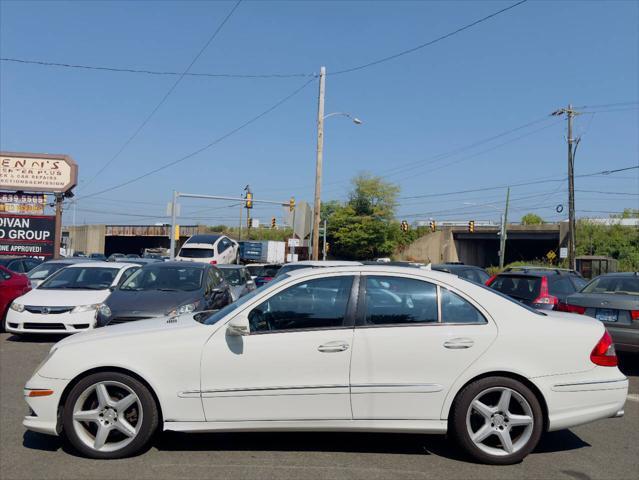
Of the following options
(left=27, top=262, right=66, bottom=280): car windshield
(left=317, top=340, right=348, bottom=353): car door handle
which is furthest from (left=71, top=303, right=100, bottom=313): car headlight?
(left=317, top=340, right=348, bottom=353): car door handle

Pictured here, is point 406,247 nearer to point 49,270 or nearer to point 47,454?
point 49,270

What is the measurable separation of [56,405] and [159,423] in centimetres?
82

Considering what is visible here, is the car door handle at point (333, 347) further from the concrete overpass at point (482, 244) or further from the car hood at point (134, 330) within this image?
the concrete overpass at point (482, 244)

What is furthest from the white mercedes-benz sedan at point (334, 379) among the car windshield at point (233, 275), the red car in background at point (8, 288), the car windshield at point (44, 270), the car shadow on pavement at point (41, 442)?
the car windshield at point (233, 275)

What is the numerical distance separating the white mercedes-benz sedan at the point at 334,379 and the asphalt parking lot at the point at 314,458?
0.22 meters

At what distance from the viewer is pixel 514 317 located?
15.8 ft

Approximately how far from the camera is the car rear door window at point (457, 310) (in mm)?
4812

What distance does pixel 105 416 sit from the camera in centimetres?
462

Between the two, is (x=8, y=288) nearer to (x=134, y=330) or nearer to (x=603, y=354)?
(x=134, y=330)

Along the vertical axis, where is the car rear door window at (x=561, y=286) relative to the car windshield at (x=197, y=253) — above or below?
below

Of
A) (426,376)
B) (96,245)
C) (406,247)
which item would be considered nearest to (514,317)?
(426,376)

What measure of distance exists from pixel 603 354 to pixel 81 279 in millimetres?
10285

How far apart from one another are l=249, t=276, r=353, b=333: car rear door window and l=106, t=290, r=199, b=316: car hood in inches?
167

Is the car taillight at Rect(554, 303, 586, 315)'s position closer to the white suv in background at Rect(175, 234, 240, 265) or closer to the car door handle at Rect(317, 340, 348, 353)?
the car door handle at Rect(317, 340, 348, 353)
